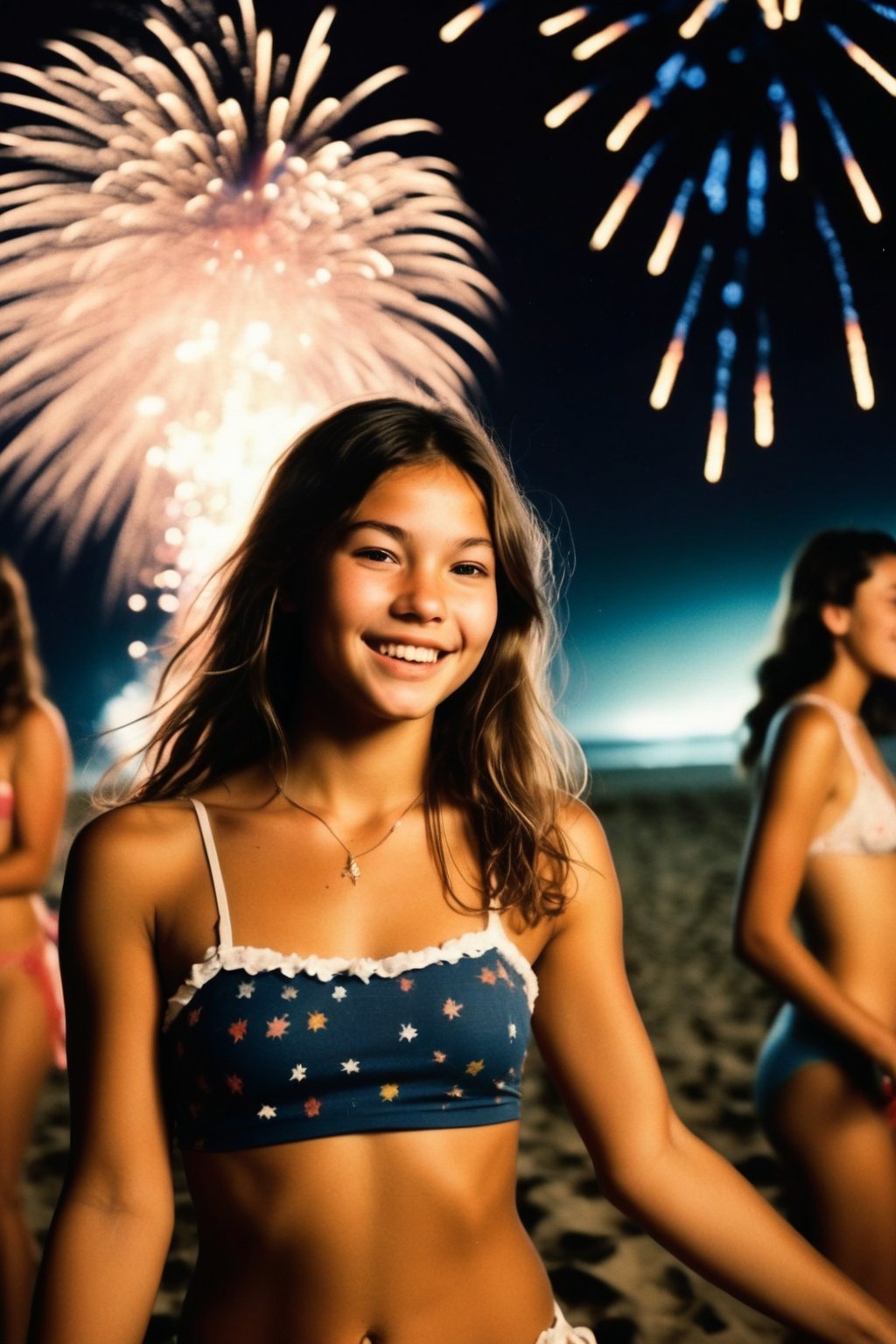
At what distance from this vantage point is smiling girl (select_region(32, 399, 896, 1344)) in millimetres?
1016

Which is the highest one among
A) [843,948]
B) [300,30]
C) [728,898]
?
[300,30]

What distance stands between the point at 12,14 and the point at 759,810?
4330 mm

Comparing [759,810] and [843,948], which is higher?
[759,810]

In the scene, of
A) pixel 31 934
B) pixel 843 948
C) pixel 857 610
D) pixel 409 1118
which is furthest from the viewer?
pixel 31 934

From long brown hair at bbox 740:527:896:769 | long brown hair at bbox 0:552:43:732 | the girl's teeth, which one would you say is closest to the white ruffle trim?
the girl's teeth

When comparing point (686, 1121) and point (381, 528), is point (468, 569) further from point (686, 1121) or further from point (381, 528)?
point (686, 1121)

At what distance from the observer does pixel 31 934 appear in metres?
2.25

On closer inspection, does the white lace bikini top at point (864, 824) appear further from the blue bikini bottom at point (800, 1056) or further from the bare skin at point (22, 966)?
the bare skin at point (22, 966)

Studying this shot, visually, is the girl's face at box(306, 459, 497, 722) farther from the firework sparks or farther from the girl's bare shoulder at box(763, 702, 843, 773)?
the firework sparks

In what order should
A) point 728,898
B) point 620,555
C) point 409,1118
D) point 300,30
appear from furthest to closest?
point 728,898 < point 620,555 < point 300,30 < point 409,1118

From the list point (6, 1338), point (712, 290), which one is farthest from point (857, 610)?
point (712, 290)

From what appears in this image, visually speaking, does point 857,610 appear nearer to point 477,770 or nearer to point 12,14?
point 477,770

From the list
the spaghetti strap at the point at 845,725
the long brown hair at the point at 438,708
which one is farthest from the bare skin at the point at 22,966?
the spaghetti strap at the point at 845,725

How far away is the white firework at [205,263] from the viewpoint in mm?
4277
